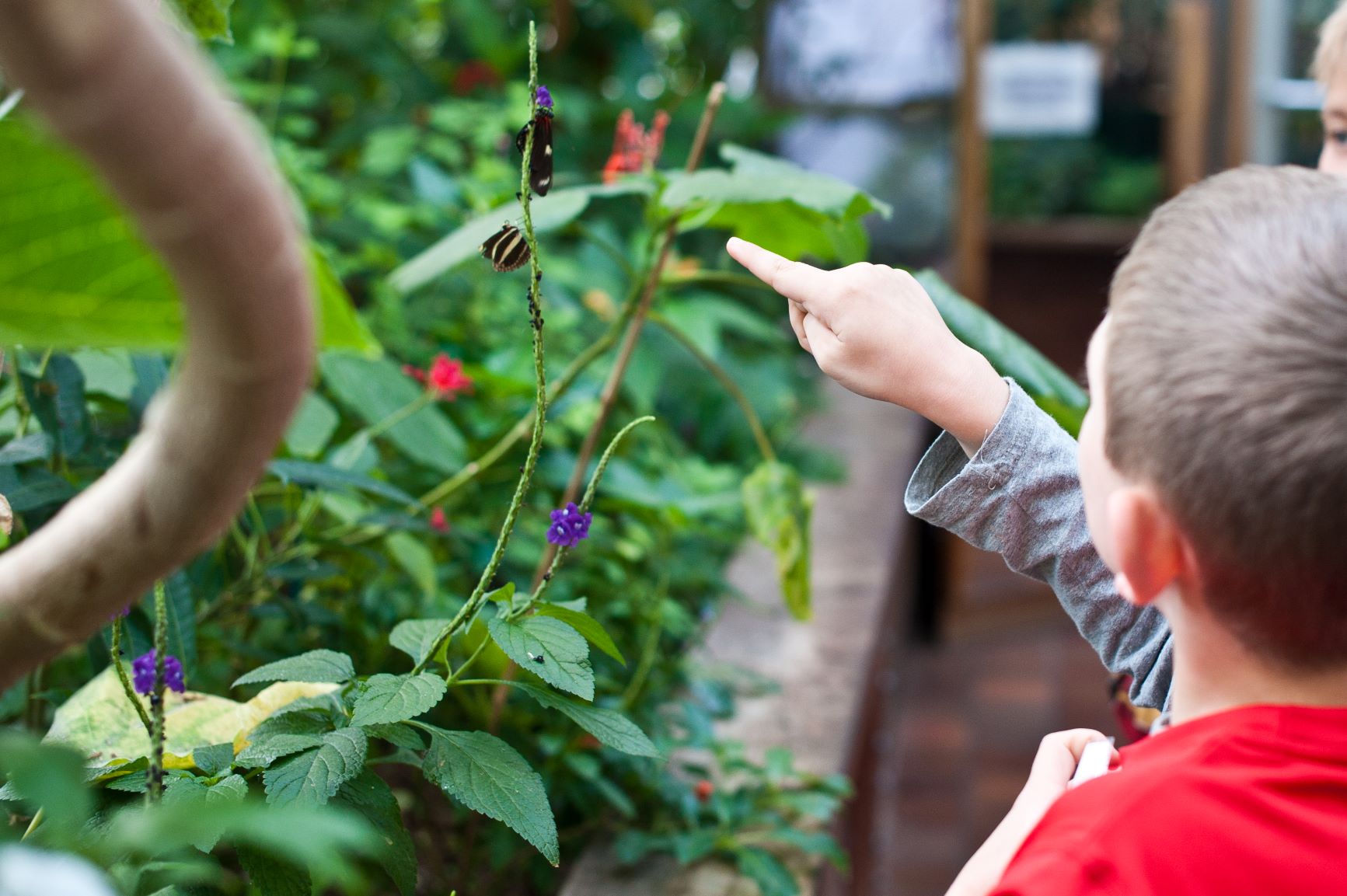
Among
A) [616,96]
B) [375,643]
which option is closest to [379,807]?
[375,643]

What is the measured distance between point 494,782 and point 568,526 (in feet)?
0.46

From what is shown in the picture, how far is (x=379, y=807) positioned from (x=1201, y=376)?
431mm

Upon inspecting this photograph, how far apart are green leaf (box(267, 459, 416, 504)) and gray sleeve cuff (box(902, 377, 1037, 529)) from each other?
40cm

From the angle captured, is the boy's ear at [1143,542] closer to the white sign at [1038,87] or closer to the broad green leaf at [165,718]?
the broad green leaf at [165,718]

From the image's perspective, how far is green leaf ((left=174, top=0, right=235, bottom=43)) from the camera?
74 cm

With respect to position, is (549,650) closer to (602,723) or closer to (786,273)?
(602,723)

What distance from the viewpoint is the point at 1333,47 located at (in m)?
1.12

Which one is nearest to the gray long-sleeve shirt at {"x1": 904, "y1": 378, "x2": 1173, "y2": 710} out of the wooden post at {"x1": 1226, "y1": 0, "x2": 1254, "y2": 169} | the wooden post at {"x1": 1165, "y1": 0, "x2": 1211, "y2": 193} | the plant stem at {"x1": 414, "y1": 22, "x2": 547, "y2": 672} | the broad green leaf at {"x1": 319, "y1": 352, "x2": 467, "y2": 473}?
the plant stem at {"x1": 414, "y1": 22, "x2": 547, "y2": 672}

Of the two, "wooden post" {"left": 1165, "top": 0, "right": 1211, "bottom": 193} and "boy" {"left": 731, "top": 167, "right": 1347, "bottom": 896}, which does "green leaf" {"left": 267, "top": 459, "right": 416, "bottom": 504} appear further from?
"wooden post" {"left": 1165, "top": 0, "right": 1211, "bottom": 193}

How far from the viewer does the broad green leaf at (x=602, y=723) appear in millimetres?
605

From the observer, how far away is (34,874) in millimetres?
239

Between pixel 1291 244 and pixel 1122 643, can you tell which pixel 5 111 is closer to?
pixel 1291 244

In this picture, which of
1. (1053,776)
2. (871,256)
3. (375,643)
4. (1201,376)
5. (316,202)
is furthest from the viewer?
(871,256)

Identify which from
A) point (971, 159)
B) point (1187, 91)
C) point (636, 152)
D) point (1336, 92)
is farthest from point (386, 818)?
point (1187, 91)
